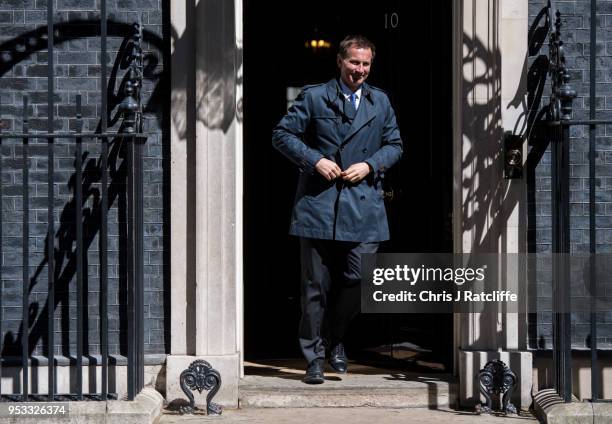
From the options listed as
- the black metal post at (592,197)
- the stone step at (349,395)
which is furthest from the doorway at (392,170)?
the black metal post at (592,197)

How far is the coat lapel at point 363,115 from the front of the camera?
293 inches

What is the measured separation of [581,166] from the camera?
7.39 m

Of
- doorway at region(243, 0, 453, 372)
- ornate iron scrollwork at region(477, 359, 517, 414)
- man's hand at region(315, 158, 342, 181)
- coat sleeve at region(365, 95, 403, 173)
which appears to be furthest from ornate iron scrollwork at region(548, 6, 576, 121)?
ornate iron scrollwork at region(477, 359, 517, 414)

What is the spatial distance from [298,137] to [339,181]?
371 millimetres

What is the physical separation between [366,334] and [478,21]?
2340 mm

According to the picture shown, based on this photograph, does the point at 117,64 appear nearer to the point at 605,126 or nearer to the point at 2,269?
the point at 2,269

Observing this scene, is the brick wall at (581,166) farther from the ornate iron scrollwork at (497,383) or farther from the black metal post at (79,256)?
the black metal post at (79,256)

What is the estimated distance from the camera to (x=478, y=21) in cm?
733

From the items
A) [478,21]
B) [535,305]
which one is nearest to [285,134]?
[478,21]

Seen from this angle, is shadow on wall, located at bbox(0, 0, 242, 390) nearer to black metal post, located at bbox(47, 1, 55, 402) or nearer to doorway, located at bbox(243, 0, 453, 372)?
black metal post, located at bbox(47, 1, 55, 402)

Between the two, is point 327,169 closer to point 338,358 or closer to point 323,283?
point 323,283

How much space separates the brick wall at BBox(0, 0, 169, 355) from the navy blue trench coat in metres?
0.78

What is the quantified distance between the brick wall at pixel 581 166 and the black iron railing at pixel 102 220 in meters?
2.25

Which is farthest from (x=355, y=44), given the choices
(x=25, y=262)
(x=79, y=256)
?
(x=25, y=262)
